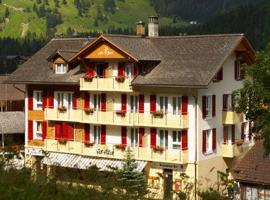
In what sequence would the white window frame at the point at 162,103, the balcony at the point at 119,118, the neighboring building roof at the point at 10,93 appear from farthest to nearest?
1. the neighboring building roof at the point at 10,93
2. the white window frame at the point at 162,103
3. the balcony at the point at 119,118

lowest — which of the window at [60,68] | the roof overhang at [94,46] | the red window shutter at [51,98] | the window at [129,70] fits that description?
the red window shutter at [51,98]

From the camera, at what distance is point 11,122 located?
52.6 meters

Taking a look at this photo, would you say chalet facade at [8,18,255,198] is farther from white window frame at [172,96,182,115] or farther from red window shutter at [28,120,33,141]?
red window shutter at [28,120,33,141]

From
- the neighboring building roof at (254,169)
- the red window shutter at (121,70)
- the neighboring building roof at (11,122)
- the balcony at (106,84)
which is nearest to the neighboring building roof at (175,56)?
the balcony at (106,84)

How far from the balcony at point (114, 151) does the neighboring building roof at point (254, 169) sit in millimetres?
3350

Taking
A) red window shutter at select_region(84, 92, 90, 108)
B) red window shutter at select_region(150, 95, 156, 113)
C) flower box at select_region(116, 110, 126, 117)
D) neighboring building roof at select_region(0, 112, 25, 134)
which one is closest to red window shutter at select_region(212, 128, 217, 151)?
red window shutter at select_region(150, 95, 156, 113)

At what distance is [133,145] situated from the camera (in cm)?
4091

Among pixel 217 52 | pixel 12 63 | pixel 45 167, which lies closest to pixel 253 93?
pixel 217 52

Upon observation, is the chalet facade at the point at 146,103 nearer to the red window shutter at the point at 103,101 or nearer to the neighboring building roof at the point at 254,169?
the red window shutter at the point at 103,101

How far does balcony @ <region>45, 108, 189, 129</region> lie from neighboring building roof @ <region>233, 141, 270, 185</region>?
158 inches

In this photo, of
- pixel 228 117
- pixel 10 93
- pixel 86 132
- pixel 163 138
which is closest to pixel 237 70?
pixel 228 117

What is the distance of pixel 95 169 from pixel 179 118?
28748 millimetres

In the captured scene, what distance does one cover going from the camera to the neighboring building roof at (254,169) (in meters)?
35.5

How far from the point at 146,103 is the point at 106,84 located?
2962mm
